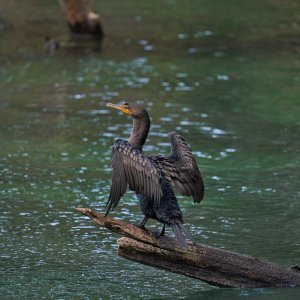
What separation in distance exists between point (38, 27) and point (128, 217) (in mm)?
14210

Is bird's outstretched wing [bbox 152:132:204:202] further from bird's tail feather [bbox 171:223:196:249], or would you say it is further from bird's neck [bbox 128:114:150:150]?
bird's tail feather [bbox 171:223:196:249]

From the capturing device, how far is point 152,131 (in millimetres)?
15742

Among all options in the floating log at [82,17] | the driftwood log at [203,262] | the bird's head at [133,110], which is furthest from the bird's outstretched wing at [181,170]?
the floating log at [82,17]

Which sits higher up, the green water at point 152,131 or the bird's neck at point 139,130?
the bird's neck at point 139,130

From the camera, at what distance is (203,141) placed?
15.2 m

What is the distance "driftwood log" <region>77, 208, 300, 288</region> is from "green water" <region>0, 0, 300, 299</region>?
12 cm

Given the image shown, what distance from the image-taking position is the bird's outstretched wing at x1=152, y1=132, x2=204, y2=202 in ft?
29.0

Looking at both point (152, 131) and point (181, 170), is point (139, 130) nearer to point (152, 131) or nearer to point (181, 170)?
point (181, 170)

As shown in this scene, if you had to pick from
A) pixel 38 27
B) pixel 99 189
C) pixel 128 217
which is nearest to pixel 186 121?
pixel 99 189

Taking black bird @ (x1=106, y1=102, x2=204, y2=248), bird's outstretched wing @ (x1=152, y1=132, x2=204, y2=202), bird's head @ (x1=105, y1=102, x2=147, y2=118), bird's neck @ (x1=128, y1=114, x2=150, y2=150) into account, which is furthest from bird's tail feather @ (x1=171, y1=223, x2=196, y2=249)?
bird's head @ (x1=105, y1=102, x2=147, y2=118)

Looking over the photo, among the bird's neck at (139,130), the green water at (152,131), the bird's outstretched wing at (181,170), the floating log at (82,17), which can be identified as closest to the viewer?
the bird's outstretched wing at (181,170)

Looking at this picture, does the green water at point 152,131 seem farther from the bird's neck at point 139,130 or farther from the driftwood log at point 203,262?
the bird's neck at point 139,130

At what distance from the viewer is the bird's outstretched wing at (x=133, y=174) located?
334 inches

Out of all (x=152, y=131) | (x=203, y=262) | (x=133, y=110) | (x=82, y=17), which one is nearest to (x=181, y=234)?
(x=203, y=262)
